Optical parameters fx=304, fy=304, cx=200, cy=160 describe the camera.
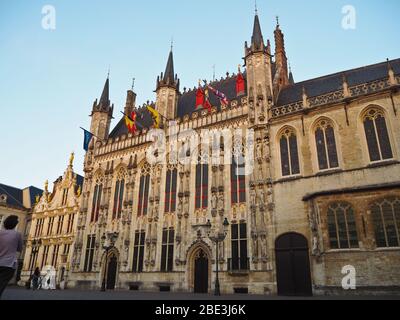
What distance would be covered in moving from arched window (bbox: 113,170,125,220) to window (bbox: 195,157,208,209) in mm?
8738

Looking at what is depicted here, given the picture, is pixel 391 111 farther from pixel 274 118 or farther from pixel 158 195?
pixel 158 195

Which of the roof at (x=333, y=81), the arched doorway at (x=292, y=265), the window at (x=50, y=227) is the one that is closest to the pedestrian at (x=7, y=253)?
the arched doorway at (x=292, y=265)

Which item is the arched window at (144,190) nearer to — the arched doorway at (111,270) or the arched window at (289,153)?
the arched doorway at (111,270)

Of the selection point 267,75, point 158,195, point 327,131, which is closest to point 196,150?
point 158,195

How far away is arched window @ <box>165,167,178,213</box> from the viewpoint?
86.8 ft

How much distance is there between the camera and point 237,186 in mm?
23672

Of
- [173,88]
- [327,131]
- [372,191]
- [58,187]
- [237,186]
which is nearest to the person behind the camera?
[372,191]

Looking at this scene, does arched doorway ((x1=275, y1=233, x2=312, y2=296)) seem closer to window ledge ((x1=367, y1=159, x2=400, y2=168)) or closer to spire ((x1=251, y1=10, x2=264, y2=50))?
window ledge ((x1=367, y1=159, x2=400, y2=168))

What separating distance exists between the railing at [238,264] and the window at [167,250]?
5.26 m

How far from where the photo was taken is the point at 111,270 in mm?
27703

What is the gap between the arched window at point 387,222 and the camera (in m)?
17.2

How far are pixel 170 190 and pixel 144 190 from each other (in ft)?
10.1
